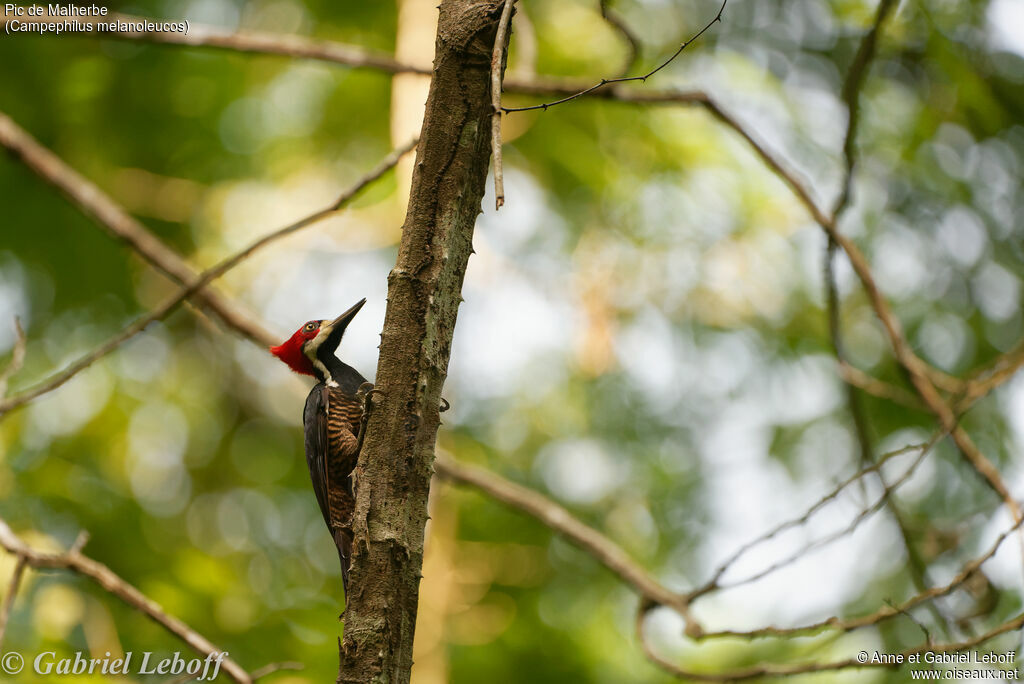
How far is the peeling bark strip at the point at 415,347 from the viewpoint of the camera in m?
2.12

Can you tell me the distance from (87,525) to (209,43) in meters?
3.50

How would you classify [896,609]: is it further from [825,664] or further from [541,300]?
[541,300]

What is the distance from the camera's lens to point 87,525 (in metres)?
6.03

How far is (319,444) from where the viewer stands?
433 centimetres

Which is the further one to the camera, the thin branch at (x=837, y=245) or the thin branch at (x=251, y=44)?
the thin branch at (x=251, y=44)

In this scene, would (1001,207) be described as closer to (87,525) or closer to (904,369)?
(904,369)

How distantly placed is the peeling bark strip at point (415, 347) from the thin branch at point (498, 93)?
6.0 inches

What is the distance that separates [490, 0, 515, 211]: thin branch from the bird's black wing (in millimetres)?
2703

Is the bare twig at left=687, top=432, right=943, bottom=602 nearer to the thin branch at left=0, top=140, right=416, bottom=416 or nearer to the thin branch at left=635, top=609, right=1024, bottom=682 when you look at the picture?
the thin branch at left=635, top=609, right=1024, bottom=682

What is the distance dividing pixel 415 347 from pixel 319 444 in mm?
2361

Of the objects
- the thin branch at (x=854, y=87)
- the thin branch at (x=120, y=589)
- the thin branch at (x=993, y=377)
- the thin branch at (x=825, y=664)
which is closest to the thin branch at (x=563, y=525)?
the thin branch at (x=825, y=664)

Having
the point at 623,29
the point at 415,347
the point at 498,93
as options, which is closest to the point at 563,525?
A: the point at 623,29

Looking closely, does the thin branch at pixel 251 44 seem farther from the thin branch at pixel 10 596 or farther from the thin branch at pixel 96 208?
the thin branch at pixel 10 596

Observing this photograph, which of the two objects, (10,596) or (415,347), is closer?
(415,347)
